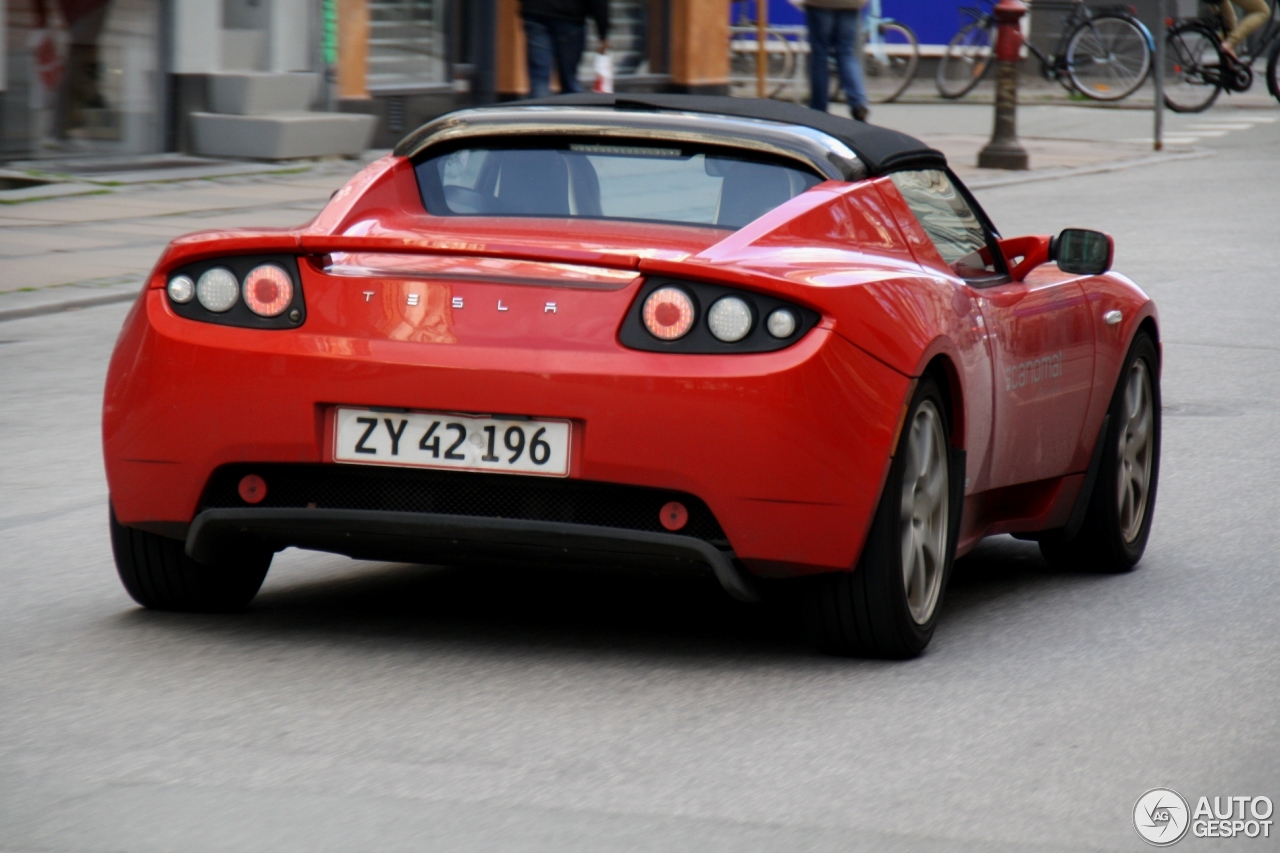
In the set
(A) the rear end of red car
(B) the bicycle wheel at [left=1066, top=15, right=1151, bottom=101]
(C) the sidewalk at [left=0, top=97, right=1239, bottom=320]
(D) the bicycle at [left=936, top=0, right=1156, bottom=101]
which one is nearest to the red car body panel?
(A) the rear end of red car

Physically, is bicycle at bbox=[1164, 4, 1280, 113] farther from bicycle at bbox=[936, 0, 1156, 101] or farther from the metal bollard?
the metal bollard

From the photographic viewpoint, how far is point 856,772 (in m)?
3.90

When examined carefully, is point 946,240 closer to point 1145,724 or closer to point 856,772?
point 1145,724

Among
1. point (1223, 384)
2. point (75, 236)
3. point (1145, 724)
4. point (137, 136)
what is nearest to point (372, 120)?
point (137, 136)

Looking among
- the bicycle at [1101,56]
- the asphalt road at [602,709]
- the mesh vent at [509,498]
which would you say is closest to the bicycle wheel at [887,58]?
the bicycle at [1101,56]

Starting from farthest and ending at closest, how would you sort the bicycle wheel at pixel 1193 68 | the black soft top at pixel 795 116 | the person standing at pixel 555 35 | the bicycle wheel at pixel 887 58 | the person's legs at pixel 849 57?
the bicycle wheel at pixel 887 58 → the bicycle wheel at pixel 1193 68 → the person's legs at pixel 849 57 → the person standing at pixel 555 35 → the black soft top at pixel 795 116

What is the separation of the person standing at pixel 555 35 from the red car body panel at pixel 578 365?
1369 cm

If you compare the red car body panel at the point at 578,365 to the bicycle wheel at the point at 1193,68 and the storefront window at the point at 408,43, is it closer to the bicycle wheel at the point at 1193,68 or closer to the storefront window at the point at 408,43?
the storefront window at the point at 408,43

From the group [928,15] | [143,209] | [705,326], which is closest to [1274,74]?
[928,15]

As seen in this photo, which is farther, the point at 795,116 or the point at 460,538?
the point at 795,116

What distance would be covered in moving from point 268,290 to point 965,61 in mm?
28735

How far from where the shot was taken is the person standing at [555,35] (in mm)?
18250

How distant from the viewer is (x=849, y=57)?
2067 cm

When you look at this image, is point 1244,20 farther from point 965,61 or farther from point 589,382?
point 589,382
